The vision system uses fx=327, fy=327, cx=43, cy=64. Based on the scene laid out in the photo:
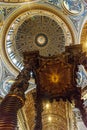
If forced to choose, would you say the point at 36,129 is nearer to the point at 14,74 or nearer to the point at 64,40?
the point at 14,74

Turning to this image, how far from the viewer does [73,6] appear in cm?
1332

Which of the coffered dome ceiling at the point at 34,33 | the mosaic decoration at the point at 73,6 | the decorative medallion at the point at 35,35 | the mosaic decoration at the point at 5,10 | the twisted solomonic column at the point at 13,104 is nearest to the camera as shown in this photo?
the twisted solomonic column at the point at 13,104

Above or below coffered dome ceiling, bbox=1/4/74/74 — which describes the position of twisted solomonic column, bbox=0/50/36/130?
below

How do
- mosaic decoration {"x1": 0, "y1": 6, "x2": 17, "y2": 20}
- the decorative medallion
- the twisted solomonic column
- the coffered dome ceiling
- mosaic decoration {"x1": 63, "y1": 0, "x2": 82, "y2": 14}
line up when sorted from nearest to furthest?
1. the twisted solomonic column
2. mosaic decoration {"x1": 63, "y1": 0, "x2": 82, "y2": 14}
3. mosaic decoration {"x1": 0, "y1": 6, "x2": 17, "y2": 20}
4. the coffered dome ceiling
5. the decorative medallion

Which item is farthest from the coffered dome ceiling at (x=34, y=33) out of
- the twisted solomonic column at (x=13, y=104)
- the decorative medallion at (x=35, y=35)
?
the twisted solomonic column at (x=13, y=104)

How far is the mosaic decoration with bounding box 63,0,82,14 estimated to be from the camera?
1318 centimetres

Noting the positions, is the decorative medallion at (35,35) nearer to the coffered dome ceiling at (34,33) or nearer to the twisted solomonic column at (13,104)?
the coffered dome ceiling at (34,33)

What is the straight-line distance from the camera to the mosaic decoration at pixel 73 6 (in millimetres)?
13180

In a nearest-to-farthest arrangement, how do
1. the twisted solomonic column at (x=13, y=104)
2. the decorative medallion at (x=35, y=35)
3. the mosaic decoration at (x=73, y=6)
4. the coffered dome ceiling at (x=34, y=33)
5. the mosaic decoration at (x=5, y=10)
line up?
the twisted solomonic column at (x=13, y=104) → the mosaic decoration at (x=73, y=6) → the mosaic decoration at (x=5, y=10) → the coffered dome ceiling at (x=34, y=33) → the decorative medallion at (x=35, y=35)

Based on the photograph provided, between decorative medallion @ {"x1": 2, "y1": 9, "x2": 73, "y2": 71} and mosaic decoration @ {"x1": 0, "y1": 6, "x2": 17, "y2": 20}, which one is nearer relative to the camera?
mosaic decoration @ {"x1": 0, "y1": 6, "x2": 17, "y2": 20}

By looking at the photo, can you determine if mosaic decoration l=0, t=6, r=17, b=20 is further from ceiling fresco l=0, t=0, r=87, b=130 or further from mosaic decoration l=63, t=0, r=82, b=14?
mosaic decoration l=63, t=0, r=82, b=14

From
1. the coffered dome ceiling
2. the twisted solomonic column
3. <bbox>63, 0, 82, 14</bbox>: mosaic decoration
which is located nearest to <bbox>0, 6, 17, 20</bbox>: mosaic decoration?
the coffered dome ceiling

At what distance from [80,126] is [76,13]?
467cm

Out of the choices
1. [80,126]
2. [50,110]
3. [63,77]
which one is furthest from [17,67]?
[63,77]
